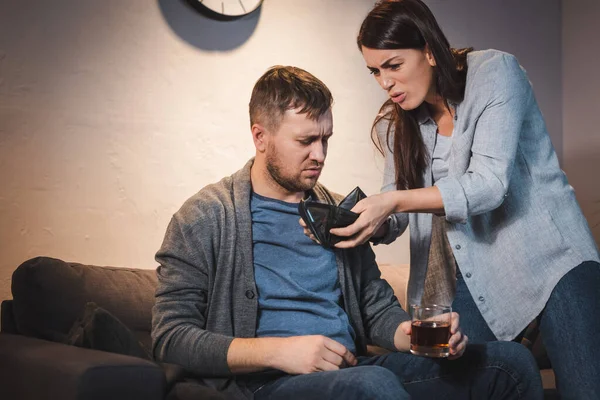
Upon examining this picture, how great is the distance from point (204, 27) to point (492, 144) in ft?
4.52

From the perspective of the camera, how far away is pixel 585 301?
1841mm

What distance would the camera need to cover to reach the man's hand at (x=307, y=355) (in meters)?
1.60

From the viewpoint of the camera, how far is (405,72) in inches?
80.6

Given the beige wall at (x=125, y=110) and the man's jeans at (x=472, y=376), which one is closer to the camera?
the man's jeans at (x=472, y=376)

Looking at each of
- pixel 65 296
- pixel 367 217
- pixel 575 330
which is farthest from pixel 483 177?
pixel 65 296

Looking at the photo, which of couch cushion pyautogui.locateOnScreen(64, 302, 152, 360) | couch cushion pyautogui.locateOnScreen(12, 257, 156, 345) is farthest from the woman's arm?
couch cushion pyautogui.locateOnScreen(12, 257, 156, 345)

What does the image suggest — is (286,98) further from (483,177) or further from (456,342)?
(456,342)

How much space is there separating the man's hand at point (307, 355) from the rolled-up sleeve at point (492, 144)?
0.49m

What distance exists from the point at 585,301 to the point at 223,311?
87 centimetres

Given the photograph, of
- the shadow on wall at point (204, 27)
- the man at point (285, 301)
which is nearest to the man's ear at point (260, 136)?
the man at point (285, 301)

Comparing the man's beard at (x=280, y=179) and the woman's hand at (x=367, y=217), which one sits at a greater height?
the man's beard at (x=280, y=179)

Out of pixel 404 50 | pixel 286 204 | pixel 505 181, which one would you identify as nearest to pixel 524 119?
pixel 505 181

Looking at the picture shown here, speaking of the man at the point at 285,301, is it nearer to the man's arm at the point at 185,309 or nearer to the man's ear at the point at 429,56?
the man's arm at the point at 185,309

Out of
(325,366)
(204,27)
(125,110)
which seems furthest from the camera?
(204,27)
